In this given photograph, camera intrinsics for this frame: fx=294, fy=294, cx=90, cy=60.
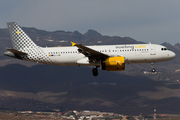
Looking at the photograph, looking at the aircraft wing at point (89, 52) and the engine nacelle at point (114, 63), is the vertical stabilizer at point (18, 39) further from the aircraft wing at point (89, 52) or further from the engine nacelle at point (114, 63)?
the engine nacelle at point (114, 63)

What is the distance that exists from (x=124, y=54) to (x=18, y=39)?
934 inches

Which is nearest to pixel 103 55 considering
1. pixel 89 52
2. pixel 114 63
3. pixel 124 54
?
pixel 114 63

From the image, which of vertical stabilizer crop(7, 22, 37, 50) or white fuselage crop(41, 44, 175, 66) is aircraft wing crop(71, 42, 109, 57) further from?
vertical stabilizer crop(7, 22, 37, 50)

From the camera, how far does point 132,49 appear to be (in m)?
58.8

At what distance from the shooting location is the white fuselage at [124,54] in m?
58.7


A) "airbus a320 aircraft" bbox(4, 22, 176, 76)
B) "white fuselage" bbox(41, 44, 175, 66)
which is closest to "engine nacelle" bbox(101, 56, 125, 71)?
"airbus a320 aircraft" bbox(4, 22, 176, 76)

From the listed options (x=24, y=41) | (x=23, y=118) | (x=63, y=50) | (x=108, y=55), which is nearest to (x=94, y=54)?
(x=108, y=55)

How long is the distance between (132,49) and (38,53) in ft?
64.7

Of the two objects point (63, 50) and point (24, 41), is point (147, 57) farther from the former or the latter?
point (24, 41)

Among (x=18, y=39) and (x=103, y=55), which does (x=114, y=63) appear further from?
(x=18, y=39)

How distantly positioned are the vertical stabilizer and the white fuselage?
666 cm

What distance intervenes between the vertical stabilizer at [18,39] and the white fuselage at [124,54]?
21.9ft

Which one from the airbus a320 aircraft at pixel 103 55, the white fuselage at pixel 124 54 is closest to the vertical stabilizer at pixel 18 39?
the airbus a320 aircraft at pixel 103 55

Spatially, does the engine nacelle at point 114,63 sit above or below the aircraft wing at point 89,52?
below
